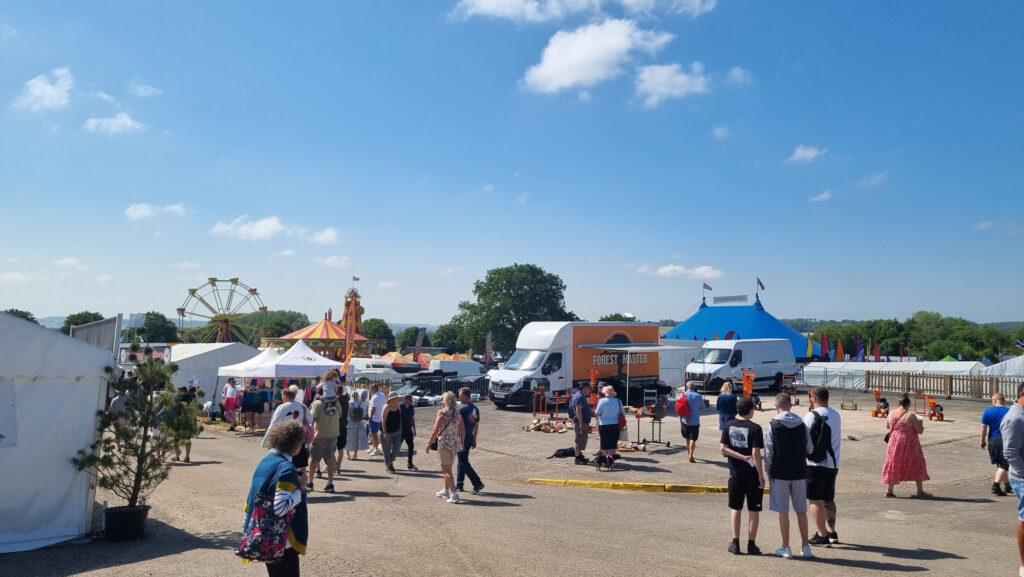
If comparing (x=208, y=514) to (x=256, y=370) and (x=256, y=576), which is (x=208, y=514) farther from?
(x=256, y=370)

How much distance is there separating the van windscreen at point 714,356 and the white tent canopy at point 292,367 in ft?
56.8

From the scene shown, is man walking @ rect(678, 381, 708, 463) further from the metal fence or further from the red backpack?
the metal fence

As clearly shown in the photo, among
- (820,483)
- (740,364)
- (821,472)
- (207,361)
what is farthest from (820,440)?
(207,361)

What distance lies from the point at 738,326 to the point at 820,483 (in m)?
A: 33.2

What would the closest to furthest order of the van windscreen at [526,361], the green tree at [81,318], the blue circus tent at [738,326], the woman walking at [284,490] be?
the woman walking at [284,490]
the van windscreen at [526,361]
the blue circus tent at [738,326]
the green tree at [81,318]

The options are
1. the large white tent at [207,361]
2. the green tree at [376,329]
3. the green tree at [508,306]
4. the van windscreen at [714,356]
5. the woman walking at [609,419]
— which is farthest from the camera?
the green tree at [376,329]

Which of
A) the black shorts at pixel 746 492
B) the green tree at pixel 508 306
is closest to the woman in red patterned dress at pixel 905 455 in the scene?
the black shorts at pixel 746 492

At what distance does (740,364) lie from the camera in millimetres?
28891

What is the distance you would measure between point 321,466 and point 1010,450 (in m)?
11.2

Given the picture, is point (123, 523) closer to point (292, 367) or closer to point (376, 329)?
point (292, 367)

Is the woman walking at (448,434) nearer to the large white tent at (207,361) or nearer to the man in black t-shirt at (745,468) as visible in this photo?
the man in black t-shirt at (745,468)

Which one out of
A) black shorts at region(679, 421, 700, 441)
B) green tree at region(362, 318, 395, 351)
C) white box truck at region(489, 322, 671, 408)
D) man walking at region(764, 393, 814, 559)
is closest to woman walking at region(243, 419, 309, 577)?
man walking at region(764, 393, 814, 559)

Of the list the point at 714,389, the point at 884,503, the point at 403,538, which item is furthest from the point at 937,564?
the point at 714,389

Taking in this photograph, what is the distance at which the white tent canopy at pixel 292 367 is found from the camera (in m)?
18.5
